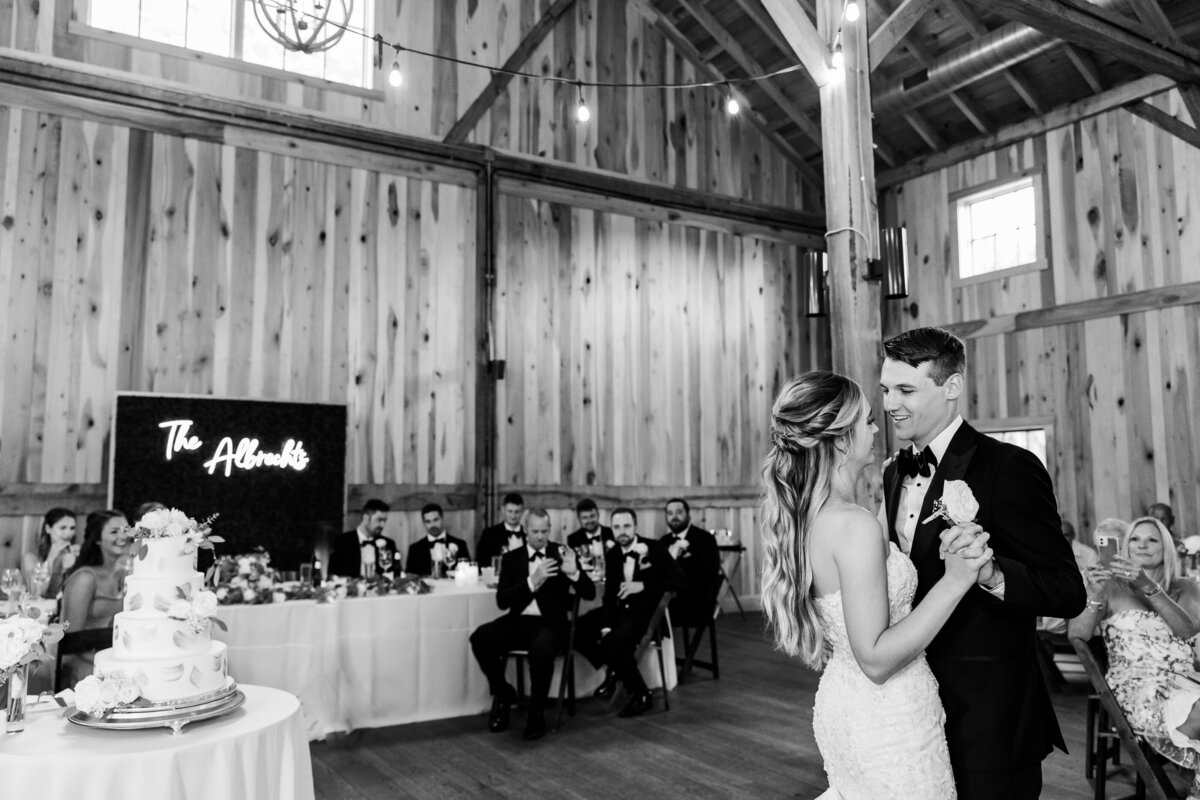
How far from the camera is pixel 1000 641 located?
75.4 inches

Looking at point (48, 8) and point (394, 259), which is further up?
point (48, 8)

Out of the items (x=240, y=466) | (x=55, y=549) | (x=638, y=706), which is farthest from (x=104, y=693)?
(x=240, y=466)

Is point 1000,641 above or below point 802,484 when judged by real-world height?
below

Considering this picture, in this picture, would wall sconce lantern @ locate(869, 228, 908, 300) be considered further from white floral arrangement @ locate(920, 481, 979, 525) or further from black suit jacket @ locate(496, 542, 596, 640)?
white floral arrangement @ locate(920, 481, 979, 525)

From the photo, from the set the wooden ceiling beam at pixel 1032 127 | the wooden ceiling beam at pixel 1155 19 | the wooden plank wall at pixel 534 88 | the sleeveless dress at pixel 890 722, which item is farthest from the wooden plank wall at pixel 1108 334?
the sleeveless dress at pixel 890 722

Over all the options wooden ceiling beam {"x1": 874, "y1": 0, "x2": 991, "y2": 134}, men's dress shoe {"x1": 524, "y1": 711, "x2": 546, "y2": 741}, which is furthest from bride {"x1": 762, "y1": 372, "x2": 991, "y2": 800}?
wooden ceiling beam {"x1": 874, "y1": 0, "x2": 991, "y2": 134}

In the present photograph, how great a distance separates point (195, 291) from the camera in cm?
775

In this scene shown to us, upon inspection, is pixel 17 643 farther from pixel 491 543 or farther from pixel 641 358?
pixel 641 358

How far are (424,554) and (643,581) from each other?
252 centimetres

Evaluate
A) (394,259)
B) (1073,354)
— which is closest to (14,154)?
(394,259)

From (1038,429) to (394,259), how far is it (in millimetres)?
6867

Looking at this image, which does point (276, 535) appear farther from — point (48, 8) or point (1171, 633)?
point (1171, 633)

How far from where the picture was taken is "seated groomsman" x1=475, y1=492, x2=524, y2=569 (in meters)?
8.09

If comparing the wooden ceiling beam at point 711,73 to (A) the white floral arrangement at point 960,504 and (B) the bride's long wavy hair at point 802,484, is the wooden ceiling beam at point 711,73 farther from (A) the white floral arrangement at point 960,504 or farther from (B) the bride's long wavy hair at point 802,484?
(A) the white floral arrangement at point 960,504
